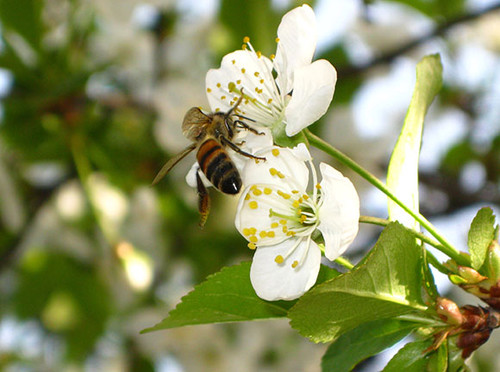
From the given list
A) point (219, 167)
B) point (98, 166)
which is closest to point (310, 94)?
point (219, 167)

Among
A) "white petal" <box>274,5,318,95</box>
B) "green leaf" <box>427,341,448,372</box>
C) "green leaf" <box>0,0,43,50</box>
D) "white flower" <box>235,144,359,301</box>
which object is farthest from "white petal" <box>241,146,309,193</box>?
"green leaf" <box>0,0,43,50</box>

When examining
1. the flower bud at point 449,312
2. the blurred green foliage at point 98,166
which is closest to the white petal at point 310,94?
the flower bud at point 449,312

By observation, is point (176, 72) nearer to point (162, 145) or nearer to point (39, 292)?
point (162, 145)

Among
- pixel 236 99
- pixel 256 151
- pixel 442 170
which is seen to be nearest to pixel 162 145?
pixel 442 170

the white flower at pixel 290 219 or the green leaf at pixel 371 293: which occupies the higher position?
the white flower at pixel 290 219

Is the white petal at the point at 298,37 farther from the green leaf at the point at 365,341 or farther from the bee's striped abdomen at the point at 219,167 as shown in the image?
the green leaf at the point at 365,341

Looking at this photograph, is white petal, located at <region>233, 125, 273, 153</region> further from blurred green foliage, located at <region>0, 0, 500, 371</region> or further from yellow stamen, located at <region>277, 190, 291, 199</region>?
blurred green foliage, located at <region>0, 0, 500, 371</region>
